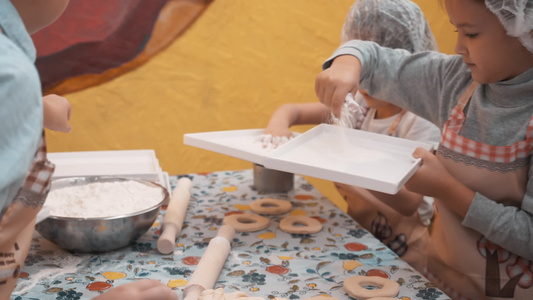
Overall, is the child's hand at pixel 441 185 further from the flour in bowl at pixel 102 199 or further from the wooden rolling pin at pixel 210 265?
the flour in bowl at pixel 102 199

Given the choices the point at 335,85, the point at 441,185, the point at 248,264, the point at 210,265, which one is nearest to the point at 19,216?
the point at 210,265

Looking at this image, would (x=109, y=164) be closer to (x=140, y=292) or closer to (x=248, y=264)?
(x=248, y=264)

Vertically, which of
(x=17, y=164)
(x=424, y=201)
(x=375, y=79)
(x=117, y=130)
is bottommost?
(x=117, y=130)

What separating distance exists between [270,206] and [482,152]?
0.56 metres

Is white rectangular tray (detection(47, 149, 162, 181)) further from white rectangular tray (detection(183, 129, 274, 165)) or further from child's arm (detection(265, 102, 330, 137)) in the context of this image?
child's arm (detection(265, 102, 330, 137))

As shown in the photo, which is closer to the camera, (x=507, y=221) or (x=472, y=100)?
(x=507, y=221)

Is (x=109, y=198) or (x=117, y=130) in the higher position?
(x=109, y=198)

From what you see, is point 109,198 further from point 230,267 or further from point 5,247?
point 5,247

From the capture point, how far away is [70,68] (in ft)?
8.02

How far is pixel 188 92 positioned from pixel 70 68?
551 mm

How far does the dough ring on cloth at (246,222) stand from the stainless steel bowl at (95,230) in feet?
0.72

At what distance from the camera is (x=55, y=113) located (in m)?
0.75

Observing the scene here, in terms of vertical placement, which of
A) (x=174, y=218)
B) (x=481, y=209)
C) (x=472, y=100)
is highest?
(x=472, y=100)

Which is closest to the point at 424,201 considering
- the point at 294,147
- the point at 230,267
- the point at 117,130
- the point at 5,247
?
the point at 294,147
